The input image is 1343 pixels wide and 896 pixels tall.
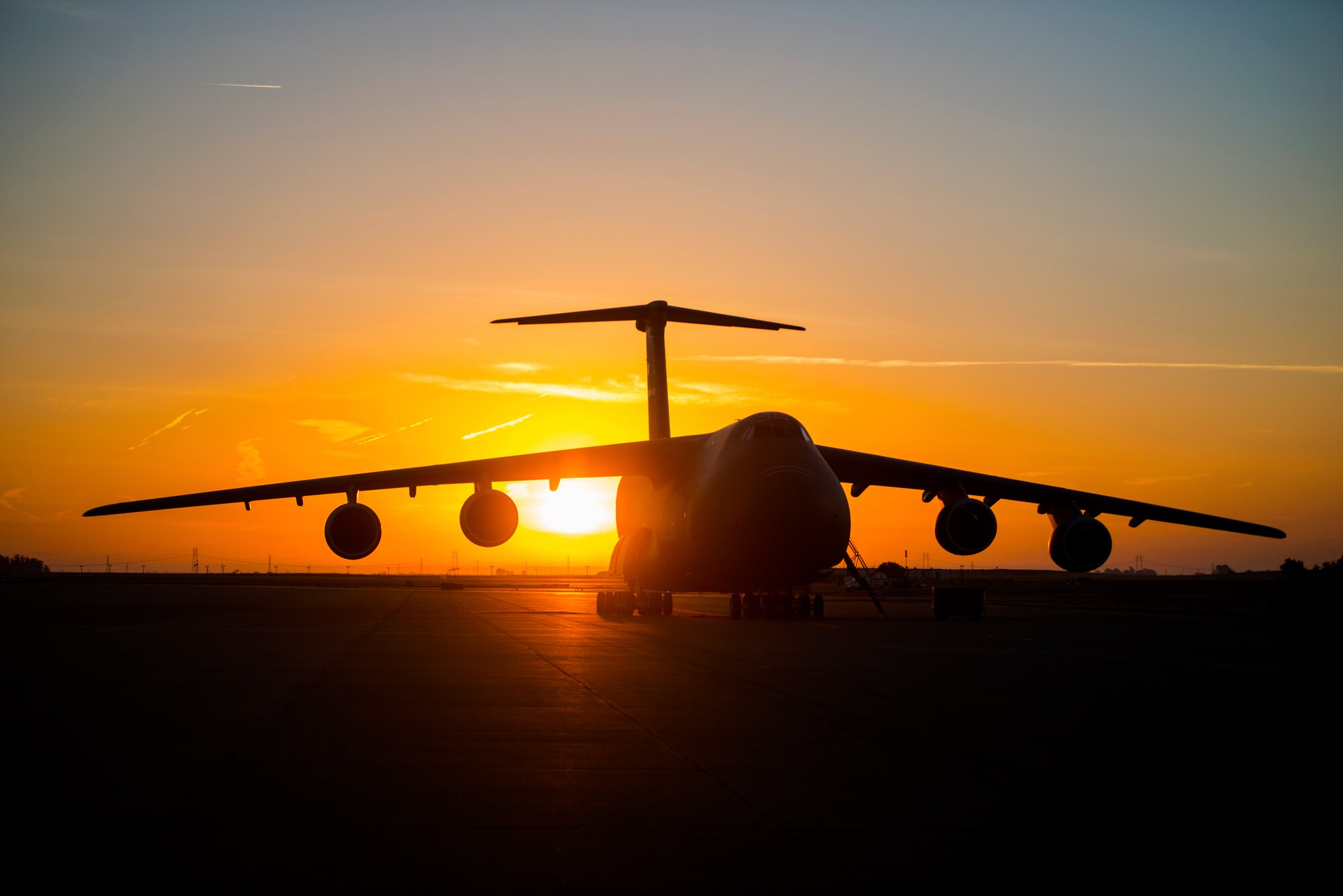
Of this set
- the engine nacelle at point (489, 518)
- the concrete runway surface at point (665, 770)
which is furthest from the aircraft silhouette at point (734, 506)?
the concrete runway surface at point (665, 770)

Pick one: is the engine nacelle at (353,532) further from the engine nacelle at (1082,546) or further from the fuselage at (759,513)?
the engine nacelle at (1082,546)

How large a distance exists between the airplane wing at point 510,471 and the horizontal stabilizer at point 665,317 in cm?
444

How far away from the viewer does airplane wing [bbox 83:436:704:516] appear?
2914cm

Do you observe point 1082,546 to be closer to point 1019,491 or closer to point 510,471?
point 1019,491

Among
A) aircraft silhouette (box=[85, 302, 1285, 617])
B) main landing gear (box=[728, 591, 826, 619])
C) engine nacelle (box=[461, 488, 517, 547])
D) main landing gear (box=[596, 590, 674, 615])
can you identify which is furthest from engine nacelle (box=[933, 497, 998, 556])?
engine nacelle (box=[461, 488, 517, 547])

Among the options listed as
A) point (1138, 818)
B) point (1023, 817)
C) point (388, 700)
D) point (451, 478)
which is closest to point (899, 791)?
point (1023, 817)

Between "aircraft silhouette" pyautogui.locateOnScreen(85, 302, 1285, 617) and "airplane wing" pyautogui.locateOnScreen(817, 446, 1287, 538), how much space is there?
0.04m

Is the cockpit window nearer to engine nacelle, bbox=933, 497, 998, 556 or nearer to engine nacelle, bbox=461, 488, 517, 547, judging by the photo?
engine nacelle, bbox=933, 497, 998, 556

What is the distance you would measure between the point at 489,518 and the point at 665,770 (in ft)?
70.4

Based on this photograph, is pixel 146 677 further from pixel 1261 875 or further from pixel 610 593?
pixel 610 593

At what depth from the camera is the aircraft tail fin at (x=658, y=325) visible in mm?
32938

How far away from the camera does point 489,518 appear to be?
27.9m

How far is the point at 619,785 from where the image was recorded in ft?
21.0

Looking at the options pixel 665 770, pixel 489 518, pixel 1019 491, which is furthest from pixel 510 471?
pixel 665 770
